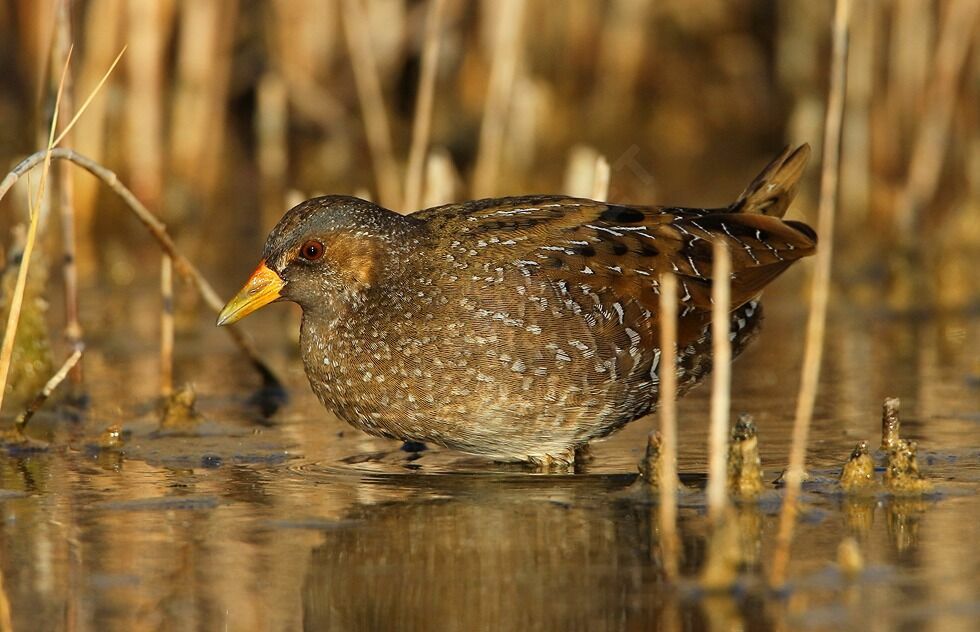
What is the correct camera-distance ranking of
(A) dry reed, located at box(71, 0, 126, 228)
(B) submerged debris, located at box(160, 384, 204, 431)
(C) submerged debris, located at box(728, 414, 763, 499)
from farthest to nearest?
(A) dry reed, located at box(71, 0, 126, 228) < (B) submerged debris, located at box(160, 384, 204, 431) < (C) submerged debris, located at box(728, 414, 763, 499)

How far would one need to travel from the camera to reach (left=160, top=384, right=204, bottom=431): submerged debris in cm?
680

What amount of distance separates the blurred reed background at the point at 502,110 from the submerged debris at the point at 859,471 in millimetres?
3286

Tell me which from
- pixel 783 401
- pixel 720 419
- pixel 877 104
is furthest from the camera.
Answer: pixel 877 104

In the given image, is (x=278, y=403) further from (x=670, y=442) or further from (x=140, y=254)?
(x=140, y=254)

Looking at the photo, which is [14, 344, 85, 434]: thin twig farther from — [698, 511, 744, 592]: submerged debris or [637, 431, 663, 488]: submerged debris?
[698, 511, 744, 592]: submerged debris

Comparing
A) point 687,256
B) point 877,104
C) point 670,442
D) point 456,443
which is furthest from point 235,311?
point 877,104

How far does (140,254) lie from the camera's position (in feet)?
38.3

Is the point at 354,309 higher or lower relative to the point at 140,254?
lower

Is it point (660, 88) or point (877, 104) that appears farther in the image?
point (660, 88)

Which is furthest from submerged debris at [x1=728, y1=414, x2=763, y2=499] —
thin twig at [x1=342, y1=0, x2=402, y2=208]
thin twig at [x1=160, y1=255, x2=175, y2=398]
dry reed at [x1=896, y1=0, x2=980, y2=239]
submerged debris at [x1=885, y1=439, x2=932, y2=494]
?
dry reed at [x1=896, y1=0, x2=980, y2=239]

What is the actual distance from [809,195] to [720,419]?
28.0 feet

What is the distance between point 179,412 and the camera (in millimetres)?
6820

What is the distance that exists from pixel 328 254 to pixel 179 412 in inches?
40.9

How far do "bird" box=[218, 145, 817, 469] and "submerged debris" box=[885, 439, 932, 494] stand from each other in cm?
105
